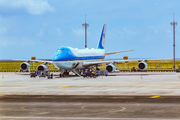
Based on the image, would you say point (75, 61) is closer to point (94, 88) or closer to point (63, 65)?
point (63, 65)

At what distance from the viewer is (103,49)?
80438 millimetres

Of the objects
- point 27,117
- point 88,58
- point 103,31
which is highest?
point 103,31

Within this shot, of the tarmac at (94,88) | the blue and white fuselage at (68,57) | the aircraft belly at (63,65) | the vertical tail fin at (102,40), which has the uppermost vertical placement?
the vertical tail fin at (102,40)

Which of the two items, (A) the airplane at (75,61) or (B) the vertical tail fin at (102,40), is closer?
(A) the airplane at (75,61)

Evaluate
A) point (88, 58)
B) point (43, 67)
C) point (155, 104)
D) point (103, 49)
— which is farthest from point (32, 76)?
point (155, 104)

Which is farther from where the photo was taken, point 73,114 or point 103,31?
point 103,31

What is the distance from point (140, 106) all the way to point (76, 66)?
136 ft

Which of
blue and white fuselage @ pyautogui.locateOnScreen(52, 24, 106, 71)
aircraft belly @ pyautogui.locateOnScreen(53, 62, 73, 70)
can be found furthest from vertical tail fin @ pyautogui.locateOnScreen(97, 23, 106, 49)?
aircraft belly @ pyautogui.locateOnScreen(53, 62, 73, 70)

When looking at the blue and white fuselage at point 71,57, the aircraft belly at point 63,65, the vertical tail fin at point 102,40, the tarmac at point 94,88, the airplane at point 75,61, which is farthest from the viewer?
the vertical tail fin at point 102,40

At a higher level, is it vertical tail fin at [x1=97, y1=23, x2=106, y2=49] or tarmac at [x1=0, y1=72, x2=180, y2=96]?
vertical tail fin at [x1=97, y1=23, x2=106, y2=49]

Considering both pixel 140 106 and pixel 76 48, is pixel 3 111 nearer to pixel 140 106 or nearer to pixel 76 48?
pixel 140 106

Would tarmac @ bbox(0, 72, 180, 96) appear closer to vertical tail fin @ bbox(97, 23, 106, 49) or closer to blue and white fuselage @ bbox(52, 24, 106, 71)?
blue and white fuselage @ bbox(52, 24, 106, 71)

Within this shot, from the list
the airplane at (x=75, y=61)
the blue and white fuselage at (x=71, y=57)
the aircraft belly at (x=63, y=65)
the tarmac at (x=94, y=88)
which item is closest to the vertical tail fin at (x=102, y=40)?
the airplane at (x=75, y=61)

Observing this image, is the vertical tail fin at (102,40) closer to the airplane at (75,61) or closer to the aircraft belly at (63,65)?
the airplane at (75,61)
